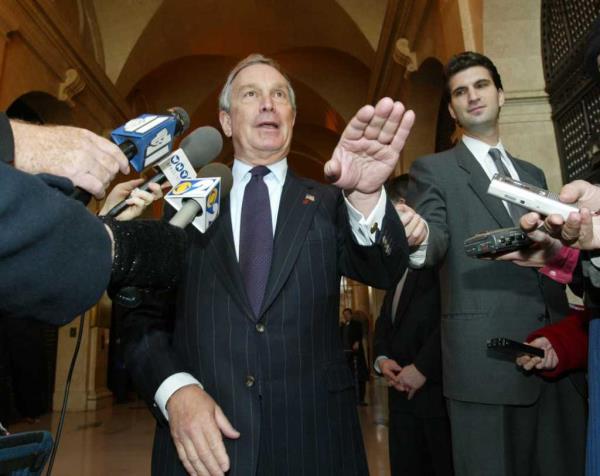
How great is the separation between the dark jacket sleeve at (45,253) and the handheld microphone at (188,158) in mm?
609

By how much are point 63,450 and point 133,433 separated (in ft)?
4.25

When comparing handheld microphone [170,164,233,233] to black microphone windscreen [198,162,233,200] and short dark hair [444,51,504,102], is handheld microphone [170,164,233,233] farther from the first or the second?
short dark hair [444,51,504,102]

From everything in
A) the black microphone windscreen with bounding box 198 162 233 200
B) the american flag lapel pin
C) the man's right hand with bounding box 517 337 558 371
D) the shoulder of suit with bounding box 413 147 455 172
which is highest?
the shoulder of suit with bounding box 413 147 455 172

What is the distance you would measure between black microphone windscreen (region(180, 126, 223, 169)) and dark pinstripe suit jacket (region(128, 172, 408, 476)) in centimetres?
32

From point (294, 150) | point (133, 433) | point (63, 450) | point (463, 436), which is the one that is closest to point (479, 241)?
point (463, 436)

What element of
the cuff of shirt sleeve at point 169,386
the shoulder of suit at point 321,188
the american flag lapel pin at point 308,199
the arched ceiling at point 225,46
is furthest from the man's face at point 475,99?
the arched ceiling at point 225,46

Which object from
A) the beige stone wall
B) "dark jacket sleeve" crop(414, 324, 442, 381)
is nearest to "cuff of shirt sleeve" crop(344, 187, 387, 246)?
"dark jacket sleeve" crop(414, 324, 442, 381)

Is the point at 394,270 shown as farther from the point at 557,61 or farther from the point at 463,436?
the point at 557,61

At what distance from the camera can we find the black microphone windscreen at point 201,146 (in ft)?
6.15

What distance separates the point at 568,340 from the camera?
1.83 m

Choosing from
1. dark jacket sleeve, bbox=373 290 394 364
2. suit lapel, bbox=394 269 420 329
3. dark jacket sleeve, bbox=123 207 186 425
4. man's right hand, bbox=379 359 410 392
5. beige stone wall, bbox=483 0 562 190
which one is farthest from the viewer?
beige stone wall, bbox=483 0 562 190

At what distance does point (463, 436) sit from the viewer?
1.87 metres

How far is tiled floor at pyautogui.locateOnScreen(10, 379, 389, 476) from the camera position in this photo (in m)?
4.96

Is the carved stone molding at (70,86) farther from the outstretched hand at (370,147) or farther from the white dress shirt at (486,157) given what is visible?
the outstretched hand at (370,147)
